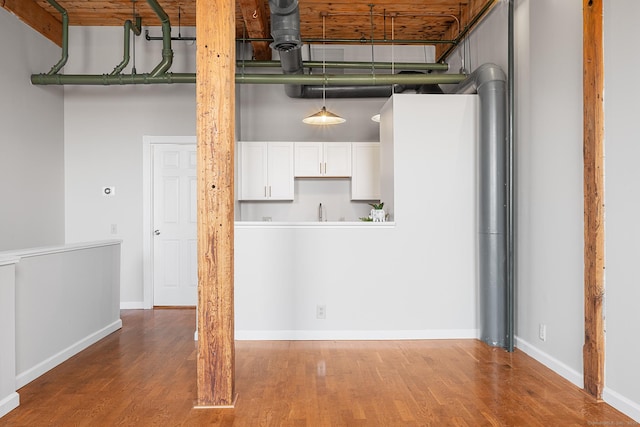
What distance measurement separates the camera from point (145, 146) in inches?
242

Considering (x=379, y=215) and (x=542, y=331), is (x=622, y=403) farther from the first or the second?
(x=379, y=215)

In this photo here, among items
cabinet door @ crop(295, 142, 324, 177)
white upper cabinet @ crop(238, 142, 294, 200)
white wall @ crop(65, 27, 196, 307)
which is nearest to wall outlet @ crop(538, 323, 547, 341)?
cabinet door @ crop(295, 142, 324, 177)

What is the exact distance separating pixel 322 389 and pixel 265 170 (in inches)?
139

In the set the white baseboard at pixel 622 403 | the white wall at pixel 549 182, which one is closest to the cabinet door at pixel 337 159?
A: the white wall at pixel 549 182

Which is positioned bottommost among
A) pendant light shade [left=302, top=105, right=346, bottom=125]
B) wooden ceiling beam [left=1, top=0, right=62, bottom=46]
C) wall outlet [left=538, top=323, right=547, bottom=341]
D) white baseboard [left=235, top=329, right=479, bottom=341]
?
white baseboard [left=235, top=329, right=479, bottom=341]

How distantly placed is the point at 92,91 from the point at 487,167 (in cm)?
508

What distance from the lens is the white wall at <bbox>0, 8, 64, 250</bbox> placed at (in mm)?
4973

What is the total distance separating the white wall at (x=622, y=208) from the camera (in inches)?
106

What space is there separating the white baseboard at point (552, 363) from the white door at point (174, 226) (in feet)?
13.3

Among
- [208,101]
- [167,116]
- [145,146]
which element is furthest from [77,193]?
[208,101]

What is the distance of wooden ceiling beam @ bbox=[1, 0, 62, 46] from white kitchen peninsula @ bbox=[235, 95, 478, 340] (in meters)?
3.52

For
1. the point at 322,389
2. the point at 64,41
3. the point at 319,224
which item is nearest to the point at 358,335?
the point at 319,224

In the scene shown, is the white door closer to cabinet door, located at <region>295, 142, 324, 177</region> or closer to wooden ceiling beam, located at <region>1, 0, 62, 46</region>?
cabinet door, located at <region>295, 142, 324, 177</region>

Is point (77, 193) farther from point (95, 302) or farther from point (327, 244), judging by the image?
point (327, 244)
